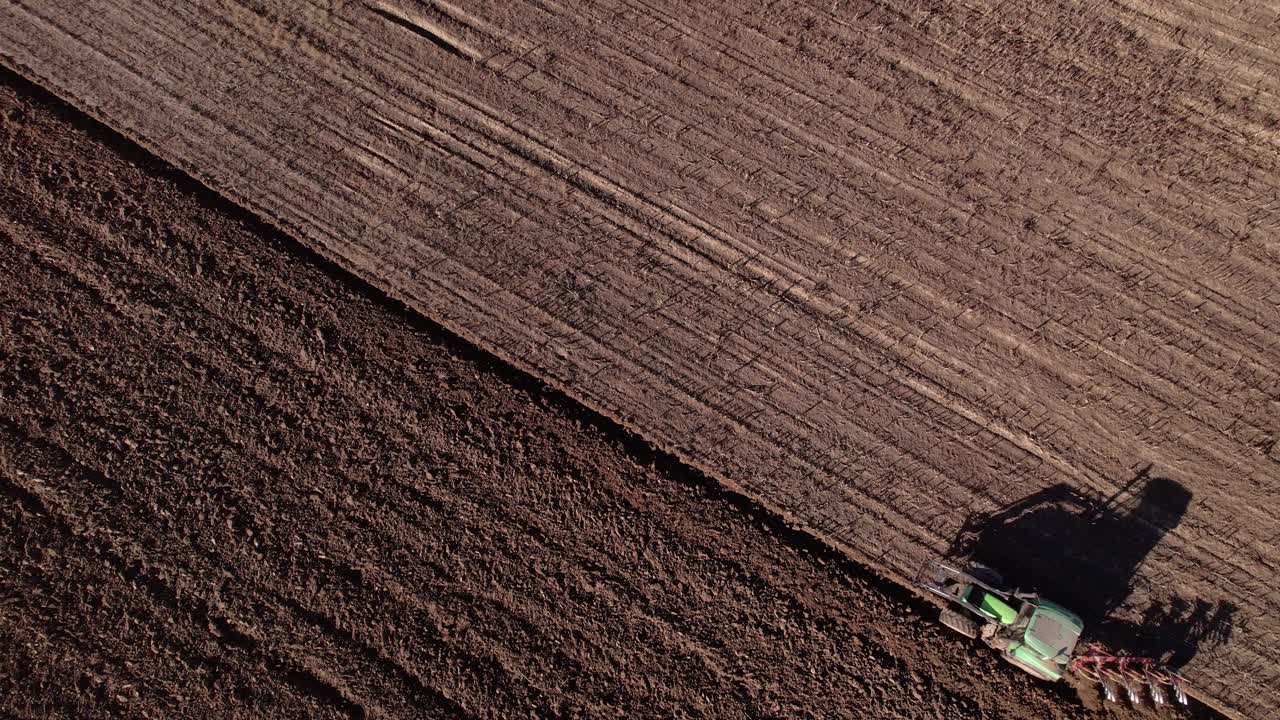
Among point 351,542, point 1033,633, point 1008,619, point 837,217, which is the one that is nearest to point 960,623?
point 1008,619

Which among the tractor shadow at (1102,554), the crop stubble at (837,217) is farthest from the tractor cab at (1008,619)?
the crop stubble at (837,217)

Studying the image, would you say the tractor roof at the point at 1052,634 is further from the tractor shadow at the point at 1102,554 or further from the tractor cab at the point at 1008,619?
the tractor shadow at the point at 1102,554

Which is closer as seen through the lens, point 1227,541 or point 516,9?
point 1227,541

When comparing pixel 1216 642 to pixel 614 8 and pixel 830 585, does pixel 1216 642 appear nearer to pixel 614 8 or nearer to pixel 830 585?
pixel 830 585

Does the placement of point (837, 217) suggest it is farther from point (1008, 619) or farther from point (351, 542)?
point (351, 542)

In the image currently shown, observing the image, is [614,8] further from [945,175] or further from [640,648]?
[640,648]

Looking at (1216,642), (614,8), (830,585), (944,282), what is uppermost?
(614,8)

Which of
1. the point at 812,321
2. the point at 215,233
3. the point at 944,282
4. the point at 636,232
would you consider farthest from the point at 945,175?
the point at 215,233

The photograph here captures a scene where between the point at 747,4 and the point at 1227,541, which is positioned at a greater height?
the point at 747,4
